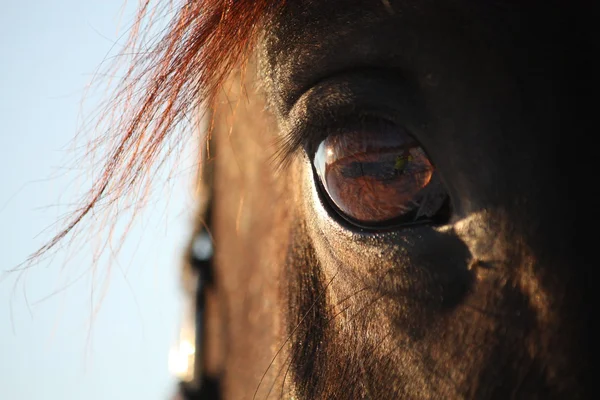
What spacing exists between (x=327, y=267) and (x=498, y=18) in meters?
0.53

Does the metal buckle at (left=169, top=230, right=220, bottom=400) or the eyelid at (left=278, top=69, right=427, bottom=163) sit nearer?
the eyelid at (left=278, top=69, right=427, bottom=163)

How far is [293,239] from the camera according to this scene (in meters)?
1.53

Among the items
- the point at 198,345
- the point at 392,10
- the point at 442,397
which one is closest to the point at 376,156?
the point at 392,10

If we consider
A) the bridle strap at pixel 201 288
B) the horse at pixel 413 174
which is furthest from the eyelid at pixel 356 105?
the bridle strap at pixel 201 288

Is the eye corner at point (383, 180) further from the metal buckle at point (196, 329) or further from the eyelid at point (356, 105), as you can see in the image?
the metal buckle at point (196, 329)

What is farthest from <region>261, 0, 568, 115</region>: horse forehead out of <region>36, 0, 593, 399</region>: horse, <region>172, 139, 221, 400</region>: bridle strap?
→ <region>172, 139, 221, 400</region>: bridle strap

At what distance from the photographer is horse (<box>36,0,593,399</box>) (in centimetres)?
96

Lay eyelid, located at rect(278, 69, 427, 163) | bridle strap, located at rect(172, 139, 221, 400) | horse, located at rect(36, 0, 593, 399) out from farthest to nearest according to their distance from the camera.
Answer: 1. bridle strap, located at rect(172, 139, 221, 400)
2. eyelid, located at rect(278, 69, 427, 163)
3. horse, located at rect(36, 0, 593, 399)

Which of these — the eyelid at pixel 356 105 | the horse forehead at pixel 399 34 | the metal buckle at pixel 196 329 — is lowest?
the metal buckle at pixel 196 329

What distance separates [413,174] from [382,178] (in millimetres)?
56

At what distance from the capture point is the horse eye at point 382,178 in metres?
1.13

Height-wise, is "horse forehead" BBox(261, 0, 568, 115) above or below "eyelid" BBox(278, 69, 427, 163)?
above

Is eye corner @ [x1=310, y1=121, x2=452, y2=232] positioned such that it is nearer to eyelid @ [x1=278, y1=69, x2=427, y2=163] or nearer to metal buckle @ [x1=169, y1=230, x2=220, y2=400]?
eyelid @ [x1=278, y1=69, x2=427, y2=163]

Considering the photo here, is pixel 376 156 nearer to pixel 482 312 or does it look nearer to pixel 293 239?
pixel 482 312
